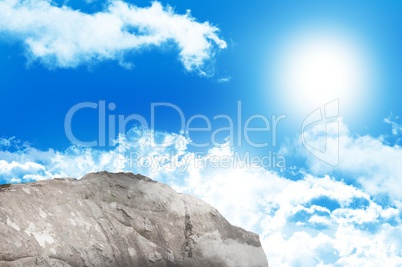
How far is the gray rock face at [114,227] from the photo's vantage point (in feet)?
33.5

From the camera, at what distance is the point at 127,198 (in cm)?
1284

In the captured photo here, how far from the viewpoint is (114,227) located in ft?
38.7

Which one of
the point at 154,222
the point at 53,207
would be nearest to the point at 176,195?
the point at 154,222

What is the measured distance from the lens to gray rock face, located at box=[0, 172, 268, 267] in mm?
10211

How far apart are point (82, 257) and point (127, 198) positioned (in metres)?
2.46

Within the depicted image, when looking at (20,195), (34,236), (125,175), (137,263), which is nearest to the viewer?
(34,236)

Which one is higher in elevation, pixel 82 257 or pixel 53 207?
pixel 53 207

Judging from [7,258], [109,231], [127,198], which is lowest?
[7,258]

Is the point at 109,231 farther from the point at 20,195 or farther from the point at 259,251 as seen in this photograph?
the point at 259,251

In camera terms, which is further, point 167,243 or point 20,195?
point 167,243

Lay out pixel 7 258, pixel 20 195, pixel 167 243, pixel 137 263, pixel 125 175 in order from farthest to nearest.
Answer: pixel 125 175
pixel 167 243
pixel 137 263
pixel 20 195
pixel 7 258

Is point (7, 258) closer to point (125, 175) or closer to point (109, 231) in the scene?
point (109, 231)

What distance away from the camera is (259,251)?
1420 centimetres

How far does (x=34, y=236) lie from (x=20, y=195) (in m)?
1.14
